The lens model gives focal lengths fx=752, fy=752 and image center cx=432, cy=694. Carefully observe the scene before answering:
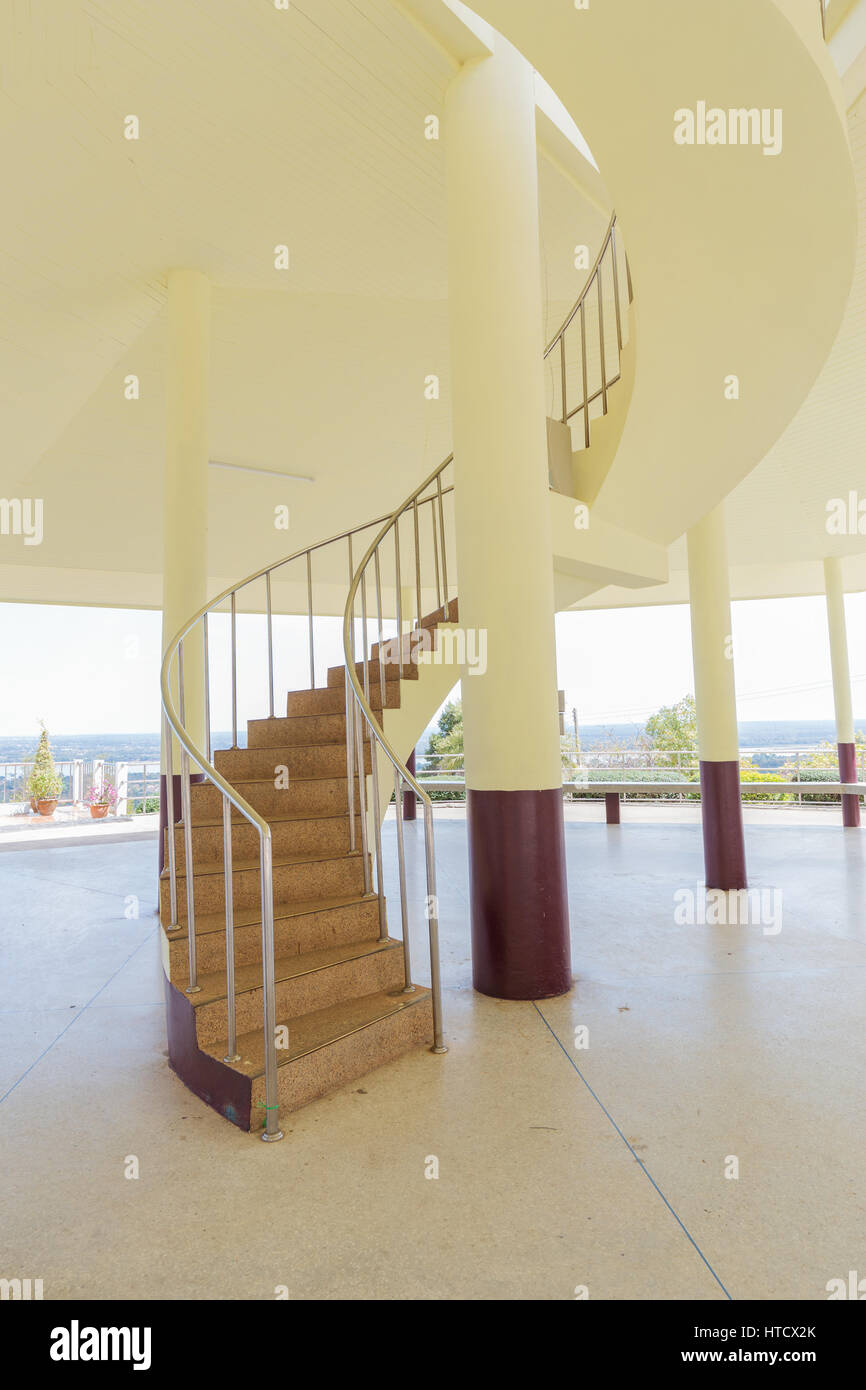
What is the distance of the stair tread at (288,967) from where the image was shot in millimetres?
2396

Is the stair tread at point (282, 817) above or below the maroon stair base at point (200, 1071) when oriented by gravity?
above

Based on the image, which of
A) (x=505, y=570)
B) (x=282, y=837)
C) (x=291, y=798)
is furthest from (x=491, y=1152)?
(x=505, y=570)

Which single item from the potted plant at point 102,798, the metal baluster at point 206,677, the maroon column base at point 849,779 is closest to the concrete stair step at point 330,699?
the metal baluster at point 206,677

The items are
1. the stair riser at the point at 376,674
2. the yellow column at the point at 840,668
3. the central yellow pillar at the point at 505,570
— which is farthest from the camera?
the yellow column at the point at 840,668

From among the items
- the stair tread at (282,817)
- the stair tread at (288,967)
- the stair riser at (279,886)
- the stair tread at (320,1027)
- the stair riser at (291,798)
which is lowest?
the stair tread at (320,1027)

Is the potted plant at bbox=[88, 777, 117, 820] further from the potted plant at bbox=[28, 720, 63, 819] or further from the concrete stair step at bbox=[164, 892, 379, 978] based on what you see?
the concrete stair step at bbox=[164, 892, 379, 978]

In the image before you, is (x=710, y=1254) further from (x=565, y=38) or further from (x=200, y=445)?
(x=200, y=445)

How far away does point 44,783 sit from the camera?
10.3 metres

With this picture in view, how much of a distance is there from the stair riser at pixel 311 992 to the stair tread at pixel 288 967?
0.02 metres

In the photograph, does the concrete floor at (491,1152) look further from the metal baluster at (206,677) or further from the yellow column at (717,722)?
the metal baluster at (206,677)

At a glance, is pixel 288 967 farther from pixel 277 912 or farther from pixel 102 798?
pixel 102 798

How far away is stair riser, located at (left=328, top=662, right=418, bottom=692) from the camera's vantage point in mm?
4051
